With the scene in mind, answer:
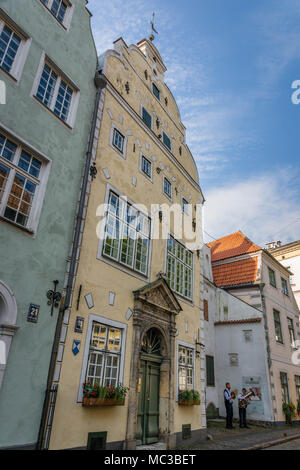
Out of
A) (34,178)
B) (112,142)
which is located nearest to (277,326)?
(112,142)

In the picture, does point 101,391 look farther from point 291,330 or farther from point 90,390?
point 291,330

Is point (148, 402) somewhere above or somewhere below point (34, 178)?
below

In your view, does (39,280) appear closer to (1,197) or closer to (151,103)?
(1,197)

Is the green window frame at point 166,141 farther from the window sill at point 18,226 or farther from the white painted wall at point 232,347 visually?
the white painted wall at point 232,347

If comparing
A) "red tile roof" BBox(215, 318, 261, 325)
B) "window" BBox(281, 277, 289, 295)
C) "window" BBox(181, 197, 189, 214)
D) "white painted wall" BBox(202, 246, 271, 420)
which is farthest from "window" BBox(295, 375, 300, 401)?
"window" BBox(181, 197, 189, 214)

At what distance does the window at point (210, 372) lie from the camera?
1814 cm

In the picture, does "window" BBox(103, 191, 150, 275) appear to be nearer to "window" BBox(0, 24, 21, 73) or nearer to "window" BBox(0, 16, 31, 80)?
"window" BBox(0, 16, 31, 80)

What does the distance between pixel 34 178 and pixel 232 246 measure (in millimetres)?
18992

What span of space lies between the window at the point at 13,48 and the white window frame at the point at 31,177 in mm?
1506

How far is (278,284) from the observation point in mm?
22734

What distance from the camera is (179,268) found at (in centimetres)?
1351
